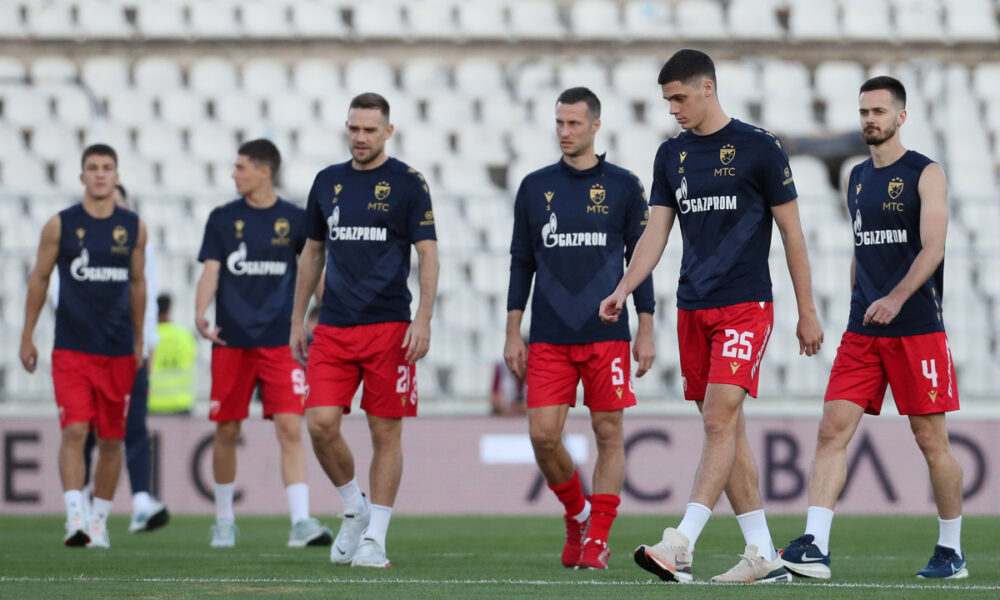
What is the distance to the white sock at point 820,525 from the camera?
6535 millimetres

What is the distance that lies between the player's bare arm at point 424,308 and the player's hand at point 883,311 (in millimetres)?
2003

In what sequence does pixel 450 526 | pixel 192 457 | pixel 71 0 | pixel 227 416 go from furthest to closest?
pixel 71 0 → pixel 192 457 → pixel 450 526 → pixel 227 416

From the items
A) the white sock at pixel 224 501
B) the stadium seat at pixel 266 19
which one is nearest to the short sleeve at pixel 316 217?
the white sock at pixel 224 501

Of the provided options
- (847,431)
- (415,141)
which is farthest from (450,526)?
(415,141)

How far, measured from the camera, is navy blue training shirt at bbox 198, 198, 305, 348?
942 cm

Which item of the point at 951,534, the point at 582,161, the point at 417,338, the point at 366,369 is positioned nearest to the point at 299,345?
the point at 366,369

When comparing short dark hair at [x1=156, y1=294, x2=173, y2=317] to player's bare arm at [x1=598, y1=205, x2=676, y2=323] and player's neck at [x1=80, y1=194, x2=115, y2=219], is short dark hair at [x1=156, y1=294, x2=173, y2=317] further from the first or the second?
player's bare arm at [x1=598, y1=205, x2=676, y2=323]

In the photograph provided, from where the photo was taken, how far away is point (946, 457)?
6984 millimetres

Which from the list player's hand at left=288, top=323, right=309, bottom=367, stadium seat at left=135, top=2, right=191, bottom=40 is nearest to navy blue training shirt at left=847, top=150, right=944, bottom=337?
player's hand at left=288, top=323, right=309, bottom=367

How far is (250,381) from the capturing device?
9.48 metres

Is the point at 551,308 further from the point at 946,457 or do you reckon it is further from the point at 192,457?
the point at 192,457

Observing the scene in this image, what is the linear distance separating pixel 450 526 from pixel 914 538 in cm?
352

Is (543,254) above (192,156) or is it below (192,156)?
below

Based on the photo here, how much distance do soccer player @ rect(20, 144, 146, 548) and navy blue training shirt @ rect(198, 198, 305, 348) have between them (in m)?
0.51
